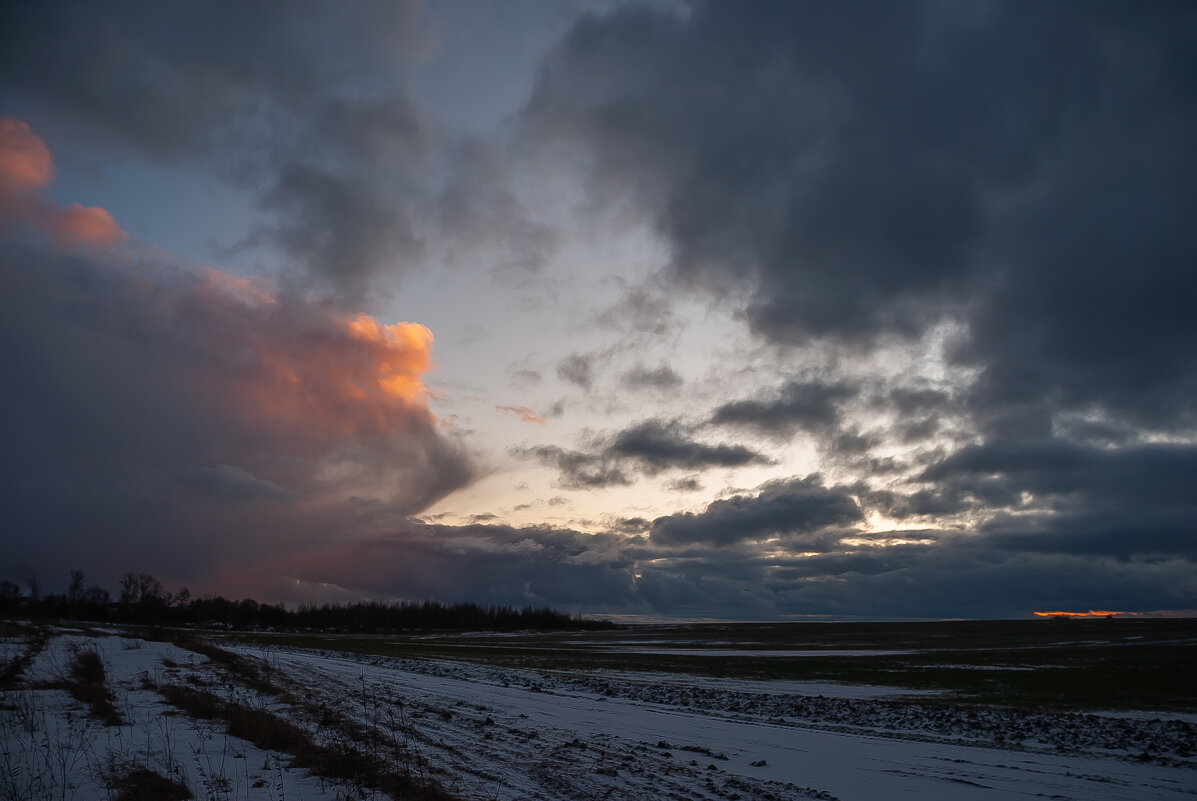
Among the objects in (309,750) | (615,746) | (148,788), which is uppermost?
(148,788)

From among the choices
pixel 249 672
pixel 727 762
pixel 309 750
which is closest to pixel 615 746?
pixel 727 762

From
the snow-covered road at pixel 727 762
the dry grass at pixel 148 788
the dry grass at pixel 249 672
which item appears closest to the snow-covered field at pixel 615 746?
the snow-covered road at pixel 727 762

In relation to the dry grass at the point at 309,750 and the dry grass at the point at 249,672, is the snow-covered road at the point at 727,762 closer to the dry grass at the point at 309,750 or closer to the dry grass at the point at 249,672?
the dry grass at the point at 309,750

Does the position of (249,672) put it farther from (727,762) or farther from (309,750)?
(727,762)

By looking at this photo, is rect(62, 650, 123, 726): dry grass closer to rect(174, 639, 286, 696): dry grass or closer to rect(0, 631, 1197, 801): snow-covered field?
rect(0, 631, 1197, 801): snow-covered field

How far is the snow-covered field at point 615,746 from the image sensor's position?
11.9 meters

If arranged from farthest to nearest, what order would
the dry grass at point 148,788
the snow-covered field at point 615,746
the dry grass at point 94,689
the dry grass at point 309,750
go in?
the dry grass at point 94,689, the snow-covered field at point 615,746, the dry grass at point 309,750, the dry grass at point 148,788

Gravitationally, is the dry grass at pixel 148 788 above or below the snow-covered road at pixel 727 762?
above

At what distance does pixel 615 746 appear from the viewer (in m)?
16.2

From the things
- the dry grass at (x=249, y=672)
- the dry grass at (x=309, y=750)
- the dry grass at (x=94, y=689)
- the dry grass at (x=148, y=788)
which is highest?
the dry grass at (x=148, y=788)

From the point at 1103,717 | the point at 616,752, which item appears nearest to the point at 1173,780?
the point at 1103,717

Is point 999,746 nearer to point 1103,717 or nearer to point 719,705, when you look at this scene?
point 1103,717

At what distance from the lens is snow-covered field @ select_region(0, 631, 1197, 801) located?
11898mm

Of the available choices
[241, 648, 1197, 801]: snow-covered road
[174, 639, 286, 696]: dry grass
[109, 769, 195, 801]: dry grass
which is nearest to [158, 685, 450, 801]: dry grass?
[241, 648, 1197, 801]: snow-covered road
